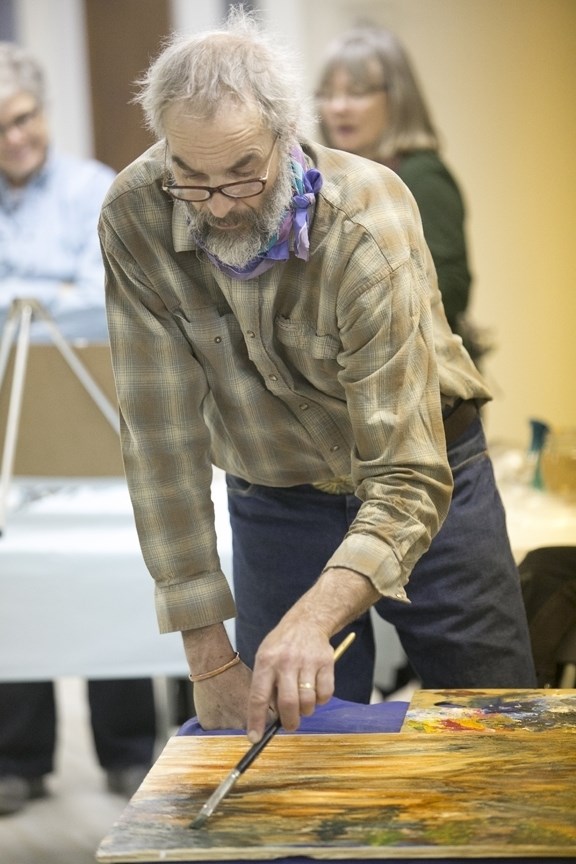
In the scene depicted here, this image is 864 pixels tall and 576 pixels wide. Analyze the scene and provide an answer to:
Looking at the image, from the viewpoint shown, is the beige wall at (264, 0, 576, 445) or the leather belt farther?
the beige wall at (264, 0, 576, 445)

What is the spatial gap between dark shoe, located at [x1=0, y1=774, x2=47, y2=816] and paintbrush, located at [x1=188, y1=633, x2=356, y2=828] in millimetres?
1653

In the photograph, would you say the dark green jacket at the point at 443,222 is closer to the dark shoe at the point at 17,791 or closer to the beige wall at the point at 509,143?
the dark shoe at the point at 17,791

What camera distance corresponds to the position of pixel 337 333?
4.64 ft

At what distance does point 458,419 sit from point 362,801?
2.19 feet

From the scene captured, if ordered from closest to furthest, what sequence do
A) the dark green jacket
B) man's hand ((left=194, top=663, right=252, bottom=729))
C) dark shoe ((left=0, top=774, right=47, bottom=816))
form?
man's hand ((left=194, top=663, right=252, bottom=729)), the dark green jacket, dark shoe ((left=0, top=774, right=47, bottom=816))

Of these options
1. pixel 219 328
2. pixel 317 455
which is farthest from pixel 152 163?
pixel 317 455

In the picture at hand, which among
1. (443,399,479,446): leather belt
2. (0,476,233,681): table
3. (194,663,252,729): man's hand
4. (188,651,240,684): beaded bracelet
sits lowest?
(0,476,233,681): table

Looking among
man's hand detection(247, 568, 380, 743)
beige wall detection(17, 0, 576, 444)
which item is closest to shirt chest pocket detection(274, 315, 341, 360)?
man's hand detection(247, 568, 380, 743)

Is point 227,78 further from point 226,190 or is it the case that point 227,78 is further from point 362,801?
point 362,801

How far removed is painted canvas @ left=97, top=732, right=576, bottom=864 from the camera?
1.03 metres

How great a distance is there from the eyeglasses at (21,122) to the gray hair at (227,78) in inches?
74.2

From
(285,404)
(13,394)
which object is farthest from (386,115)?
(285,404)

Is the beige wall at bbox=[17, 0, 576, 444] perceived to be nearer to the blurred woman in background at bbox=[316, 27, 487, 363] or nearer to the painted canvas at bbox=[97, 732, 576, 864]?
the blurred woman in background at bbox=[316, 27, 487, 363]

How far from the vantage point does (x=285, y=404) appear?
151cm
